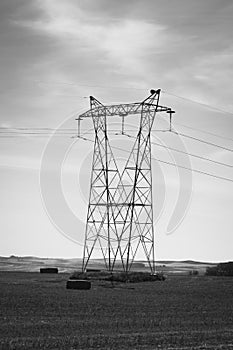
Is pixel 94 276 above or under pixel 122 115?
under

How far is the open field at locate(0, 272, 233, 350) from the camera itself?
23391 millimetres

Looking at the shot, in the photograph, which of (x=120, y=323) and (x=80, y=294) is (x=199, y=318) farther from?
(x=80, y=294)

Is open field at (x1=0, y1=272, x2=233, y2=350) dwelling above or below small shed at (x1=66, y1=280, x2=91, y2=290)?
below

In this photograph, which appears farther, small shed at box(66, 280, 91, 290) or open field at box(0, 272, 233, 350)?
small shed at box(66, 280, 91, 290)

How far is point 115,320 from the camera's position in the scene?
3109 cm

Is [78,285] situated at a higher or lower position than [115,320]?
higher

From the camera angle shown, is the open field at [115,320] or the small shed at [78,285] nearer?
the open field at [115,320]

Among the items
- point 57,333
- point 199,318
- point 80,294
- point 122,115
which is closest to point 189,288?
point 80,294

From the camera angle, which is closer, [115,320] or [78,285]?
[115,320]

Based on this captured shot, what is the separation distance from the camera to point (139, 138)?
66.8m

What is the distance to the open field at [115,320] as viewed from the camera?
2339cm

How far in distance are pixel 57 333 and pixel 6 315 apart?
663 cm

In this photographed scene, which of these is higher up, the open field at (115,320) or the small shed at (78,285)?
the small shed at (78,285)

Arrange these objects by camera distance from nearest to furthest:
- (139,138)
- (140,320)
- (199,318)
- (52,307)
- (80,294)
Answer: (140,320), (199,318), (52,307), (80,294), (139,138)
